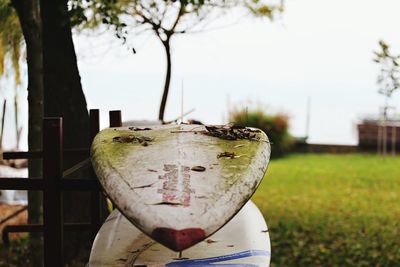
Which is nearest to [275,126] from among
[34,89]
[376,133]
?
[376,133]

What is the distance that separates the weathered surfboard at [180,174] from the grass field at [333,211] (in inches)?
113

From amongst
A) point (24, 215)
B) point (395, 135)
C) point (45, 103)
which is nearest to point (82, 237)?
point (45, 103)

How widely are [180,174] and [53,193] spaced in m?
0.78

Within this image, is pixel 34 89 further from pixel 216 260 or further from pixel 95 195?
pixel 216 260

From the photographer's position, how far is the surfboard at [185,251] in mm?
2916

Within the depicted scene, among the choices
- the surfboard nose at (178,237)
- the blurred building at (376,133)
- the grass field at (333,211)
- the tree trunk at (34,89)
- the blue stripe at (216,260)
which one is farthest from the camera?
the blurred building at (376,133)

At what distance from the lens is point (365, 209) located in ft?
27.9

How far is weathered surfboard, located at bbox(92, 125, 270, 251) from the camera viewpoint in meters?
2.38

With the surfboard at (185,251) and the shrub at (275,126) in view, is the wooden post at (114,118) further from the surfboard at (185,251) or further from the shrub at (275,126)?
the shrub at (275,126)

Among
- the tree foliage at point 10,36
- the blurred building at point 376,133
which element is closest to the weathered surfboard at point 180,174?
the tree foliage at point 10,36

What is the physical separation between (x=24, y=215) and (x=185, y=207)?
19.1 feet

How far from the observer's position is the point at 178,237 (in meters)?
2.31

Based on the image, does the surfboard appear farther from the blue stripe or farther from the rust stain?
the rust stain

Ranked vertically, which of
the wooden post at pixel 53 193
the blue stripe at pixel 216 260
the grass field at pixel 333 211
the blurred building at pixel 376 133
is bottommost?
the grass field at pixel 333 211
